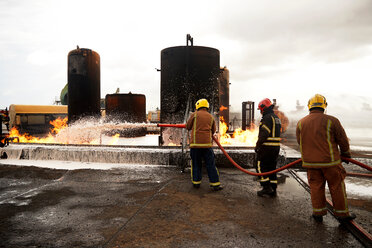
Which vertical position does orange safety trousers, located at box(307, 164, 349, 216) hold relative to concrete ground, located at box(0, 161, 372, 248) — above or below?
above

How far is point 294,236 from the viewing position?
2.43 m

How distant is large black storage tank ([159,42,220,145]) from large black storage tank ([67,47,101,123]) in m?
3.55

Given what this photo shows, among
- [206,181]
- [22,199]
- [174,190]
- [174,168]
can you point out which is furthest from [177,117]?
[22,199]

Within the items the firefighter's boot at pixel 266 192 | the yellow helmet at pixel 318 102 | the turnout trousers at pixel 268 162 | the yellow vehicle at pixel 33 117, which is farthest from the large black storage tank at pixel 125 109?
the yellow helmet at pixel 318 102

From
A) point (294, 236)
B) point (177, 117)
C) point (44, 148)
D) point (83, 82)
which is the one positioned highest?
point (83, 82)

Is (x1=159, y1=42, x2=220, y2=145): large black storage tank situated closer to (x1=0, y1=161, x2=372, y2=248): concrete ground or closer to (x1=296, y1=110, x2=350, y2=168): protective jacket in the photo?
(x1=0, y1=161, x2=372, y2=248): concrete ground

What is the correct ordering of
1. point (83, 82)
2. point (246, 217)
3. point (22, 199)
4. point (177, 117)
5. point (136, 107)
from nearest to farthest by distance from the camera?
point (246, 217) → point (22, 199) → point (177, 117) → point (83, 82) → point (136, 107)

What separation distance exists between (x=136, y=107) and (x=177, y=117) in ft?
17.6

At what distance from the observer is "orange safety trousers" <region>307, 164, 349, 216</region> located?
108 inches

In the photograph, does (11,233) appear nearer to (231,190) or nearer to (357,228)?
(231,190)

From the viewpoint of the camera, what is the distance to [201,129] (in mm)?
4215

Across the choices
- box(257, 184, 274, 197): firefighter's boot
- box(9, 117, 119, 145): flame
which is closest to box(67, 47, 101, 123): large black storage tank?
box(9, 117, 119, 145): flame

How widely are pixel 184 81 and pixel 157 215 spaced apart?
551cm

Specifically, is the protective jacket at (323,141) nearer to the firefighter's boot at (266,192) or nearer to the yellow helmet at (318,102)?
the yellow helmet at (318,102)
